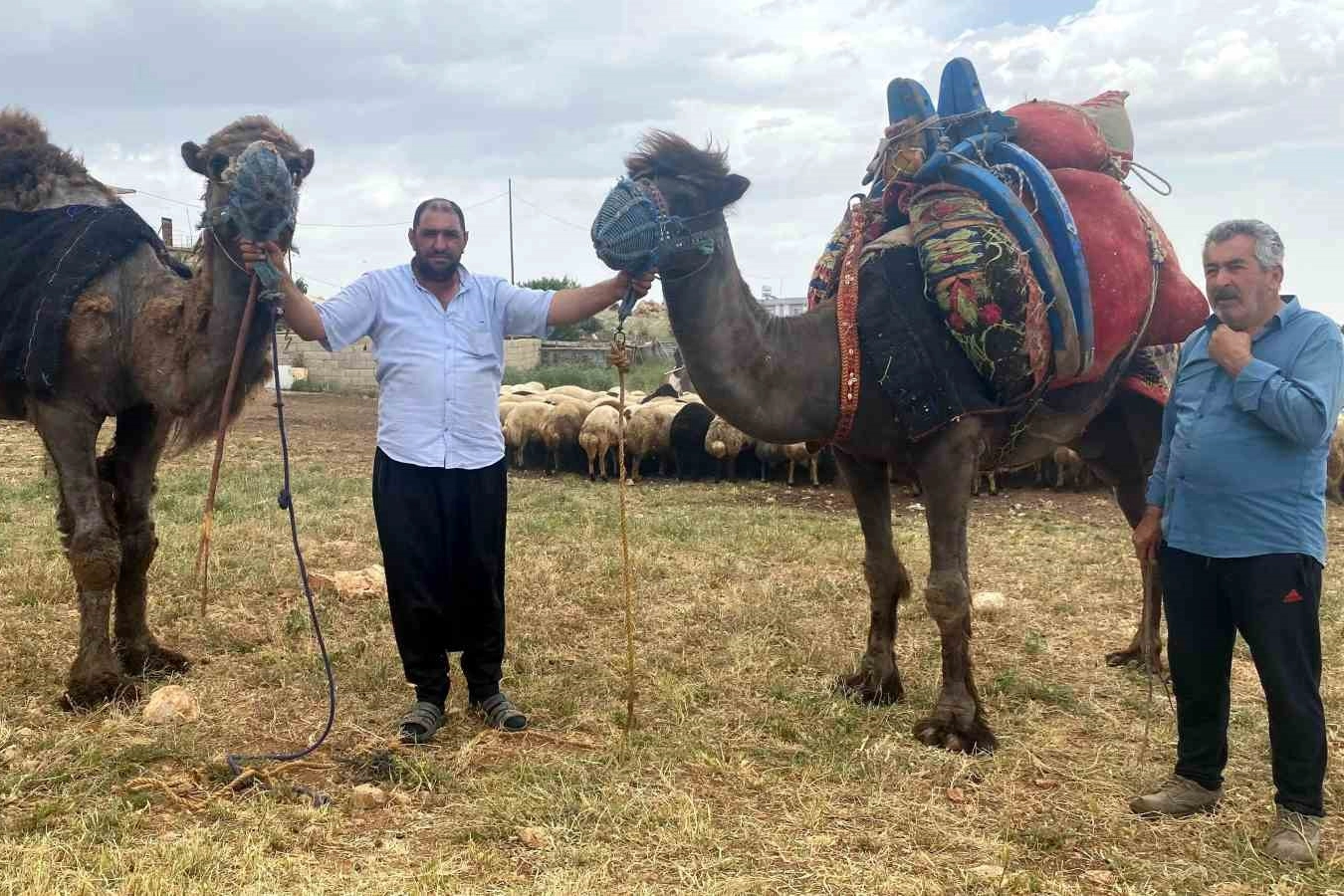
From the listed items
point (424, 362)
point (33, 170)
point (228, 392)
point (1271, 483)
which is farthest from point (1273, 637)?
point (33, 170)

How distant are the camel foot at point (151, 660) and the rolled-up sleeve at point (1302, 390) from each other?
504 centimetres

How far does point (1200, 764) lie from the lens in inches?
150

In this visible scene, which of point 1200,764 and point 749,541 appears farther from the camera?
point 749,541

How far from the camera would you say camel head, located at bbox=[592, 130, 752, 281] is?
404 centimetres

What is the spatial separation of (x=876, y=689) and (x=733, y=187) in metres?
2.54

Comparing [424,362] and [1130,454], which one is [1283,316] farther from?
[424,362]

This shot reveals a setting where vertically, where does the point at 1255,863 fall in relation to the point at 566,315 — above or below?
below

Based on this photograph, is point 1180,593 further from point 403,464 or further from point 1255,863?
point 403,464

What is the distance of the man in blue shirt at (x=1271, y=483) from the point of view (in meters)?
3.35

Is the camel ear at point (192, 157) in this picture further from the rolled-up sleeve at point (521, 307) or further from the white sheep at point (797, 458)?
Result: the white sheep at point (797, 458)

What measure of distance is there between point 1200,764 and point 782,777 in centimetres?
156

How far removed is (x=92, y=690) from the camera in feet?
15.5

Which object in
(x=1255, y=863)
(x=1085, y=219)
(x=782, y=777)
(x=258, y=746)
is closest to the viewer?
(x=1255, y=863)

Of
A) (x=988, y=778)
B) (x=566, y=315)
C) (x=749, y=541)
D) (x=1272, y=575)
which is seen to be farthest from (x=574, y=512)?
(x=1272, y=575)
